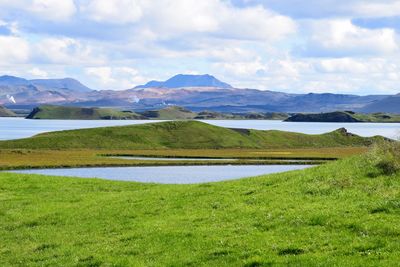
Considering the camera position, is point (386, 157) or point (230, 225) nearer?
point (230, 225)

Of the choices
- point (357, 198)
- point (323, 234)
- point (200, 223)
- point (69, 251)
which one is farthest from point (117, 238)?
point (357, 198)

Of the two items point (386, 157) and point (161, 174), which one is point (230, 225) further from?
point (161, 174)

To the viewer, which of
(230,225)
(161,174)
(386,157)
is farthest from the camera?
(161,174)

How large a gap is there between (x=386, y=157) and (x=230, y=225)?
42.0 feet

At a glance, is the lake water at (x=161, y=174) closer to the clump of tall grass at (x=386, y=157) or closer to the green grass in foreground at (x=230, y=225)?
the green grass in foreground at (x=230, y=225)

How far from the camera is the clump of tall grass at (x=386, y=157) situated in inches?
1252

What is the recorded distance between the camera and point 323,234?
21.3m

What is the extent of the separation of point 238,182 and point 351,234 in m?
18.3

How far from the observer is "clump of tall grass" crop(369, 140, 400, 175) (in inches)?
1252

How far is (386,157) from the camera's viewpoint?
108ft

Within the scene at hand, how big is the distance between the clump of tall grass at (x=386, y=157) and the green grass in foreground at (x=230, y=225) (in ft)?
0.62

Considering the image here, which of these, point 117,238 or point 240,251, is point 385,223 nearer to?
point 240,251

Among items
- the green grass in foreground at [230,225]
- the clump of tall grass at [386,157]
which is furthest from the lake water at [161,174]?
the clump of tall grass at [386,157]

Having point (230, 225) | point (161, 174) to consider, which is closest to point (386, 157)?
point (230, 225)
